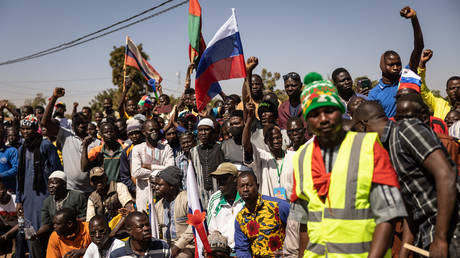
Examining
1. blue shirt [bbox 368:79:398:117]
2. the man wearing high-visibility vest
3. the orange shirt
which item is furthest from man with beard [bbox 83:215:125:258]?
blue shirt [bbox 368:79:398:117]

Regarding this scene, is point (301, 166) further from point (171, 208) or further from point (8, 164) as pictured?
point (8, 164)

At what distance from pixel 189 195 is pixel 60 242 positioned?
77.8 inches

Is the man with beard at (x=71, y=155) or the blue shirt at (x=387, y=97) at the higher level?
the blue shirt at (x=387, y=97)

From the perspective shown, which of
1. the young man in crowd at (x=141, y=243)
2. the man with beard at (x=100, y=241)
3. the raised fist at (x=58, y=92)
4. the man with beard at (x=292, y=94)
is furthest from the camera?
the raised fist at (x=58, y=92)

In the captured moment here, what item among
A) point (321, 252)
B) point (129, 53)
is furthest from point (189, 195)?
point (129, 53)

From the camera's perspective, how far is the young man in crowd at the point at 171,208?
16.6 ft

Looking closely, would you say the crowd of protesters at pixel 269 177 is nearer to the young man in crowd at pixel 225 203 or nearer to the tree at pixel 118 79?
the young man in crowd at pixel 225 203

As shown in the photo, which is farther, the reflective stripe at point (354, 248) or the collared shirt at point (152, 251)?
the collared shirt at point (152, 251)

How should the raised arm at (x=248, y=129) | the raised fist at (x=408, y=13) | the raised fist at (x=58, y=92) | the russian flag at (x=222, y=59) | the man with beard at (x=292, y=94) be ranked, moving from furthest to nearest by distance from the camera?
the raised fist at (x=58, y=92)
the man with beard at (x=292, y=94)
the russian flag at (x=222, y=59)
the raised arm at (x=248, y=129)
the raised fist at (x=408, y=13)

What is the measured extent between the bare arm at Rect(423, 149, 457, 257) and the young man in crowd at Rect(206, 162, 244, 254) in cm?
248

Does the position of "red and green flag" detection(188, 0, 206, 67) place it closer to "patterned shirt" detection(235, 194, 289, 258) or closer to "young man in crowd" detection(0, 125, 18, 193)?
"young man in crowd" detection(0, 125, 18, 193)

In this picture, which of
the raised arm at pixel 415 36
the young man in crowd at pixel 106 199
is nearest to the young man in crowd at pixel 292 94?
the raised arm at pixel 415 36

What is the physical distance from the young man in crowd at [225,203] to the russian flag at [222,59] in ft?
5.62

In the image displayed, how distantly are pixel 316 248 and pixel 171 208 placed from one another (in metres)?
3.08
